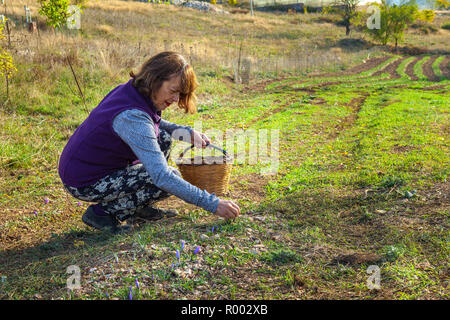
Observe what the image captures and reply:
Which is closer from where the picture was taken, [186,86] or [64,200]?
[186,86]

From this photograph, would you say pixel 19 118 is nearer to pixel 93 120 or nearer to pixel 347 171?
pixel 93 120

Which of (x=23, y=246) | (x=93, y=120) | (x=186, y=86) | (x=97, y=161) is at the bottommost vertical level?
(x=23, y=246)

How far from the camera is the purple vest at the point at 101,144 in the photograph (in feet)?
10.0

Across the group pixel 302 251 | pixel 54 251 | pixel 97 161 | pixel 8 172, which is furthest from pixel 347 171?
pixel 8 172

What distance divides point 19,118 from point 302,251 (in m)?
6.12

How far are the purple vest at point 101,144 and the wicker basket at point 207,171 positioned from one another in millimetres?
791

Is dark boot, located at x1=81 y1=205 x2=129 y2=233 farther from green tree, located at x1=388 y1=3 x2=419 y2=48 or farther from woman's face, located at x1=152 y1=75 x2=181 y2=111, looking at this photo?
green tree, located at x1=388 y1=3 x2=419 y2=48

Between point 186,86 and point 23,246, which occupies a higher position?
point 186,86

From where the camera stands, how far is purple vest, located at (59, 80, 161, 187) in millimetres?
3051

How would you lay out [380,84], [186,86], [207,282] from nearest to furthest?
[207,282]
[186,86]
[380,84]

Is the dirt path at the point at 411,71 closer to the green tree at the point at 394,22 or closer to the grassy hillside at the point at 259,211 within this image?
the grassy hillside at the point at 259,211

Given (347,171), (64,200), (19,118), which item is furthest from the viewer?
(19,118)

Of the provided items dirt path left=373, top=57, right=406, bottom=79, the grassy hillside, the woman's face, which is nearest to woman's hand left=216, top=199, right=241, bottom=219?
the grassy hillside

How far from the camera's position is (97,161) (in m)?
3.31
